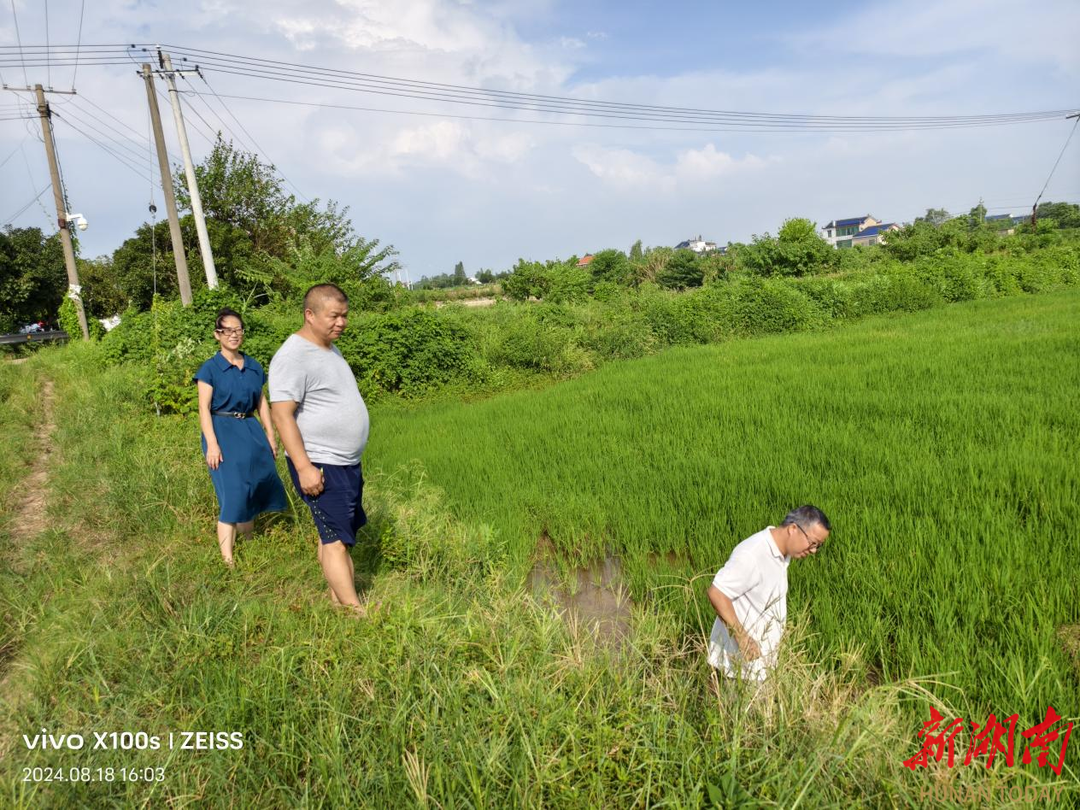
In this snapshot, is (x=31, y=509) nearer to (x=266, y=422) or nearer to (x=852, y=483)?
(x=266, y=422)

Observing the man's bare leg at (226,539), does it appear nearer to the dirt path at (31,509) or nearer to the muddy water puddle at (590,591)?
the dirt path at (31,509)

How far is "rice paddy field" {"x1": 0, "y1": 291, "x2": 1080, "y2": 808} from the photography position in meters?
1.61

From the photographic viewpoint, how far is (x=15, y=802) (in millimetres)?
1504

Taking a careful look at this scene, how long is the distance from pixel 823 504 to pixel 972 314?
40.1 ft

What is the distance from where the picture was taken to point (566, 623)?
2.52 metres

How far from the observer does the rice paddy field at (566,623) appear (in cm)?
161

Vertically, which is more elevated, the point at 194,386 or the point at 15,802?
the point at 194,386

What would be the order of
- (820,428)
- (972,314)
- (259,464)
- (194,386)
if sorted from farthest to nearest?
(972,314) < (194,386) < (820,428) < (259,464)

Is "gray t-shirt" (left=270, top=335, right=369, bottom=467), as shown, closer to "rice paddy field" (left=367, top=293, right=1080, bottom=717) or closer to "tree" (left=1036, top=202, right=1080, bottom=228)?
"rice paddy field" (left=367, top=293, right=1080, bottom=717)

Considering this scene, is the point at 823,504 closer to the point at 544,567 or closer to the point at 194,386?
the point at 544,567

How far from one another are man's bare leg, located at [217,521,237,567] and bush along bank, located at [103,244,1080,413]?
4.34 metres

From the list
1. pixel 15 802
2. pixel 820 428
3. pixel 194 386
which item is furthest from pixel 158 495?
pixel 820 428

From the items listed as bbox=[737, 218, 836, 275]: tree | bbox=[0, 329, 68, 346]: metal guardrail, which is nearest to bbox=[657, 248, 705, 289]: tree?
bbox=[737, 218, 836, 275]: tree

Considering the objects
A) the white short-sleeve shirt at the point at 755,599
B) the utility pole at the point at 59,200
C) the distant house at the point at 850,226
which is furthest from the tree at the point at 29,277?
the distant house at the point at 850,226
